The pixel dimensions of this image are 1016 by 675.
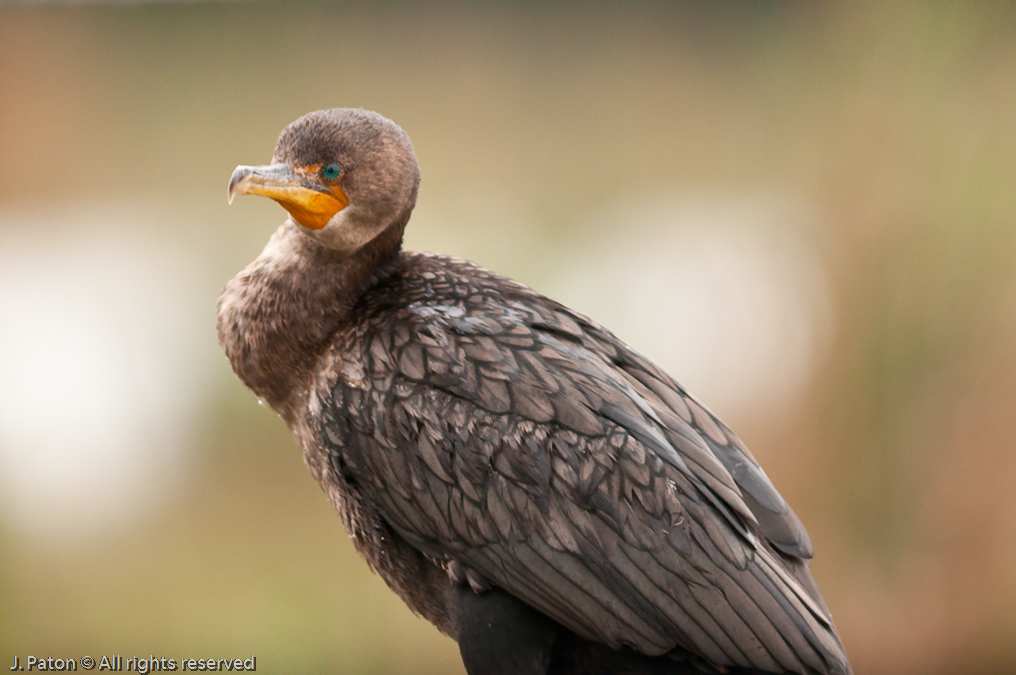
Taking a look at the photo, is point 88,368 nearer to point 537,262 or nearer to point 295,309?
point 537,262

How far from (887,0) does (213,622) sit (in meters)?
3.99

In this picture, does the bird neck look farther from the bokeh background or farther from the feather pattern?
the bokeh background

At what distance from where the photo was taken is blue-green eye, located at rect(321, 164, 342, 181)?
194cm

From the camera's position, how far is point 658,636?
67.5 inches

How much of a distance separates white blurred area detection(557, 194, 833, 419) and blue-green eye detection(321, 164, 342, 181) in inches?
90.4

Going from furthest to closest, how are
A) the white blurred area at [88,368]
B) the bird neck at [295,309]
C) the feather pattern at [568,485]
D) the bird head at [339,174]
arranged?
the white blurred area at [88,368] → the bird neck at [295,309] → the bird head at [339,174] → the feather pattern at [568,485]

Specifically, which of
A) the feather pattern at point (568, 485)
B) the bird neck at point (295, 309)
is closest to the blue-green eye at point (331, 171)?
the bird neck at point (295, 309)

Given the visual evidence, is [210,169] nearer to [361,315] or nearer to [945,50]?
[361,315]

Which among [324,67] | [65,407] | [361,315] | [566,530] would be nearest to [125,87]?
[324,67]

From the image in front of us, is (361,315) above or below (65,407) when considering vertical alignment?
above

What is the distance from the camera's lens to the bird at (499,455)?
1724 millimetres

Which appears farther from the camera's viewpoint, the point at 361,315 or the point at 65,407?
the point at 65,407

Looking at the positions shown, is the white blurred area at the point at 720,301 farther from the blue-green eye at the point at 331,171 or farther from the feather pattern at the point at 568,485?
the blue-green eye at the point at 331,171

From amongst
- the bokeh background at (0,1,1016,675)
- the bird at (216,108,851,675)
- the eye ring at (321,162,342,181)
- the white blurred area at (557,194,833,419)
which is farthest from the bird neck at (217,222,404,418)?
the white blurred area at (557,194,833,419)
